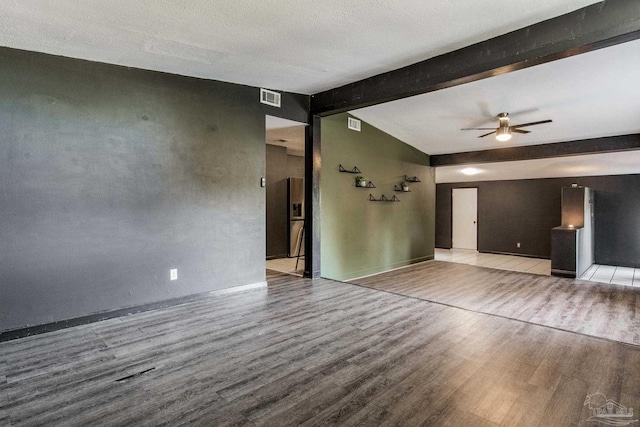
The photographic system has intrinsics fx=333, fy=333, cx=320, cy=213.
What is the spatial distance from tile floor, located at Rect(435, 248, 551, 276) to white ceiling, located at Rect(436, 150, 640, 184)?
7.24ft

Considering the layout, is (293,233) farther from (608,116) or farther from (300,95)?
(608,116)

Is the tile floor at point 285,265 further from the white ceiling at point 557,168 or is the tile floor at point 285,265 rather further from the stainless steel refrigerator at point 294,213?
the white ceiling at point 557,168

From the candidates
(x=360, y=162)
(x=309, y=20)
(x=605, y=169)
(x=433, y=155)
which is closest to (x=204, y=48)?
(x=309, y=20)

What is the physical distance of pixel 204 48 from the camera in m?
3.13

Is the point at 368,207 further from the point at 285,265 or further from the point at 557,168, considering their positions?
the point at 557,168

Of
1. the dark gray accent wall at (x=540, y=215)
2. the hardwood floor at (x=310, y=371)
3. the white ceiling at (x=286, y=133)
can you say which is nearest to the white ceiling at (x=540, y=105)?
the white ceiling at (x=286, y=133)

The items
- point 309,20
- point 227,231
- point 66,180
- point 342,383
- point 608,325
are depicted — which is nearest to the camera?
point 342,383

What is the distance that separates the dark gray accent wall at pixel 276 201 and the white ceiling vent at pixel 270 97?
2.49m

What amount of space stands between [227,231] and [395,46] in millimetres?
2811

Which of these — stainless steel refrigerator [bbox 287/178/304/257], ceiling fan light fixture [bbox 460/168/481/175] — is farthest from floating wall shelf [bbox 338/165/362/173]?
ceiling fan light fixture [bbox 460/168/481/175]

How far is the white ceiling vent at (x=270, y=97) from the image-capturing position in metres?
4.49

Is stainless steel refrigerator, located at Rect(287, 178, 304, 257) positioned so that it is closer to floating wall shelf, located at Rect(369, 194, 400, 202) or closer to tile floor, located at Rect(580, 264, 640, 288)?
A: floating wall shelf, located at Rect(369, 194, 400, 202)

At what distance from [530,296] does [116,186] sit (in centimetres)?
540

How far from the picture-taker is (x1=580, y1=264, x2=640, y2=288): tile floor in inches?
236
